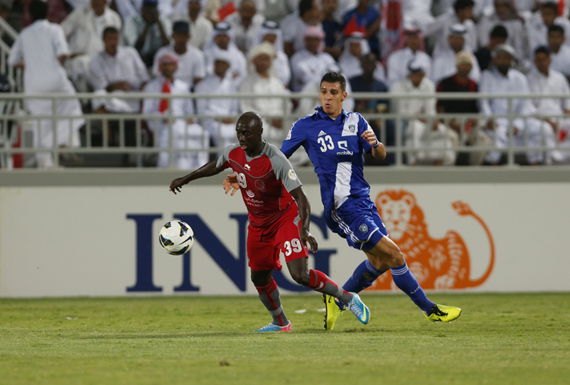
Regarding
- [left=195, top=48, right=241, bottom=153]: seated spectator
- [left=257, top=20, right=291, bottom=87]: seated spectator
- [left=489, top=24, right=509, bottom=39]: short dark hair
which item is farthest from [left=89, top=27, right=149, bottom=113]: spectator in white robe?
[left=489, top=24, right=509, bottom=39]: short dark hair

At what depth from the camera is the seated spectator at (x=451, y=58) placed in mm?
20938

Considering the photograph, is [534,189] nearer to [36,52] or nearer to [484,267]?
[484,267]

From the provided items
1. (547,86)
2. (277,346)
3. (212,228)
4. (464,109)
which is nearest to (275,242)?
(277,346)

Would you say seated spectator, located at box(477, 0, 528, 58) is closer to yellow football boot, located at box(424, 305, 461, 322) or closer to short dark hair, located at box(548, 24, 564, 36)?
short dark hair, located at box(548, 24, 564, 36)

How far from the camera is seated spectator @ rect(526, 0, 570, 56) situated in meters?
22.0

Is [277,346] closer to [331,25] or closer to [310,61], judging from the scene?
[310,61]

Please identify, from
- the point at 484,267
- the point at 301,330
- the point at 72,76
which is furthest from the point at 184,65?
the point at 301,330

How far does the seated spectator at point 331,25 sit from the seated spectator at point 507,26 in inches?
98.2

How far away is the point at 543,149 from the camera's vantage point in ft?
60.2

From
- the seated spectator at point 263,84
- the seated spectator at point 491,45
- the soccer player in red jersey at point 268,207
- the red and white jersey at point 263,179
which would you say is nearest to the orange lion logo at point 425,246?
the seated spectator at point 263,84

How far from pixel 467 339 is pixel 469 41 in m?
11.2

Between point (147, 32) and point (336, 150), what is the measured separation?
29.2ft

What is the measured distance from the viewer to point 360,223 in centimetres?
1239

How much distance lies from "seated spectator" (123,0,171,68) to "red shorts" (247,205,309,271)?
29.2ft
